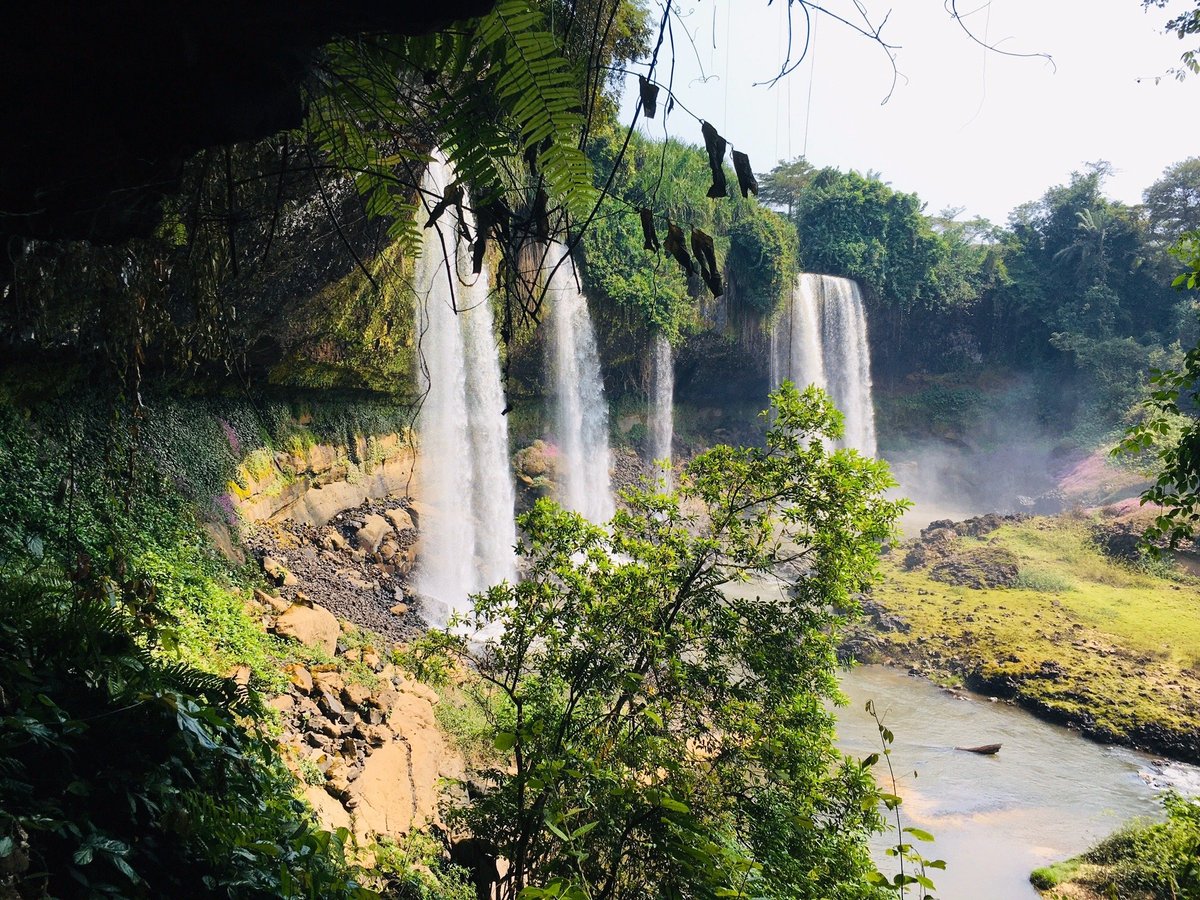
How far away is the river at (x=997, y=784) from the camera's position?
26.5 ft

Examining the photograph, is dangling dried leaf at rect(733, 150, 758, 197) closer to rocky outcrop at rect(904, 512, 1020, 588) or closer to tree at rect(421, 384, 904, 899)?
tree at rect(421, 384, 904, 899)

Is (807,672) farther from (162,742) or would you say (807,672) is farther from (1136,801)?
(1136,801)

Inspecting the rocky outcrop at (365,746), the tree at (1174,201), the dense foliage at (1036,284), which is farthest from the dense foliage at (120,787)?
the tree at (1174,201)

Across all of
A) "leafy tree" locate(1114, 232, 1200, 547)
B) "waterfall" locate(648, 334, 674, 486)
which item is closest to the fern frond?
"leafy tree" locate(1114, 232, 1200, 547)

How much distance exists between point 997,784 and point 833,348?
18.5 m

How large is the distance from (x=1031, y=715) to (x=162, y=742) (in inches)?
554

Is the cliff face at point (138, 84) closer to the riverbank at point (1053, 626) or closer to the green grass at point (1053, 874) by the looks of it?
the green grass at point (1053, 874)

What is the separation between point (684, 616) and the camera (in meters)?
4.85

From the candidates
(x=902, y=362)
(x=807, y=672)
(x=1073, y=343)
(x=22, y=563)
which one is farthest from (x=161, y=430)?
(x=1073, y=343)

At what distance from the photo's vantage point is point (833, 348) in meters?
26.0

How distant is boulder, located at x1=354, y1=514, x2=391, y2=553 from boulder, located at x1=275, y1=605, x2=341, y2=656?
3.60 meters

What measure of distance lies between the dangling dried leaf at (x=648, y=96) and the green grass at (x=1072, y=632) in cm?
1387

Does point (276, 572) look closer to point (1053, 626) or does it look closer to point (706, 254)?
point (706, 254)

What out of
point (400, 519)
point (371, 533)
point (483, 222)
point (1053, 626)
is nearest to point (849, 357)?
point (1053, 626)
